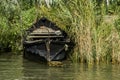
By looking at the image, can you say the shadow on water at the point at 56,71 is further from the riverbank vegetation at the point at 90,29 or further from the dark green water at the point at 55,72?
the riverbank vegetation at the point at 90,29

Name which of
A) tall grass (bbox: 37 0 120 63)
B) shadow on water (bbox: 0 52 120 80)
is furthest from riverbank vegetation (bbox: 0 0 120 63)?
shadow on water (bbox: 0 52 120 80)

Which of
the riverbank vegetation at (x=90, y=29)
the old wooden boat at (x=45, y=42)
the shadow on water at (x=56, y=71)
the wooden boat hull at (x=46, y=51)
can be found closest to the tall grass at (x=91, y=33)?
the riverbank vegetation at (x=90, y=29)

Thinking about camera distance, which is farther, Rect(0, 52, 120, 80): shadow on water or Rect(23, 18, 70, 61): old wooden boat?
Rect(23, 18, 70, 61): old wooden boat

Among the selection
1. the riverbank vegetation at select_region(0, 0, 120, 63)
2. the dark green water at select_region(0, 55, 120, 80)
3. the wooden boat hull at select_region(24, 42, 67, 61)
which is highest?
the riverbank vegetation at select_region(0, 0, 120, 63)

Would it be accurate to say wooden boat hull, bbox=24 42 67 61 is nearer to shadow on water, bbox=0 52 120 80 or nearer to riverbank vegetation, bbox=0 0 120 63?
shadow on water, bbox=0 52 120 80

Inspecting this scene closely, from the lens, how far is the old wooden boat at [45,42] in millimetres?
18406

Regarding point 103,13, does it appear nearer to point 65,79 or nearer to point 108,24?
point 108,24

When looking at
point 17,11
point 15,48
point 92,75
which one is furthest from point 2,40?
point 92,75

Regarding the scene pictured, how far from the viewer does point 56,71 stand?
16.0m

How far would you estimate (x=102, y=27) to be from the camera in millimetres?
17594

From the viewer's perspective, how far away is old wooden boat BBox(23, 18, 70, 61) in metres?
18.4

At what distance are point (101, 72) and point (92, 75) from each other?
2.85ft

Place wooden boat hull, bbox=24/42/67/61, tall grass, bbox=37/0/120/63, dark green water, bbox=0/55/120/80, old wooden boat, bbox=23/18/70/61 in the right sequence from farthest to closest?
old wooden boat, bbox=23/18/70/61, wooden boat hull, bbox=24/42/67/61, tall grass, bbox=37/0/120/63, dark green water, bbox=0/55/120/80

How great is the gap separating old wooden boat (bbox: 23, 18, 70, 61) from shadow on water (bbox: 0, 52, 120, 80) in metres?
0.64
